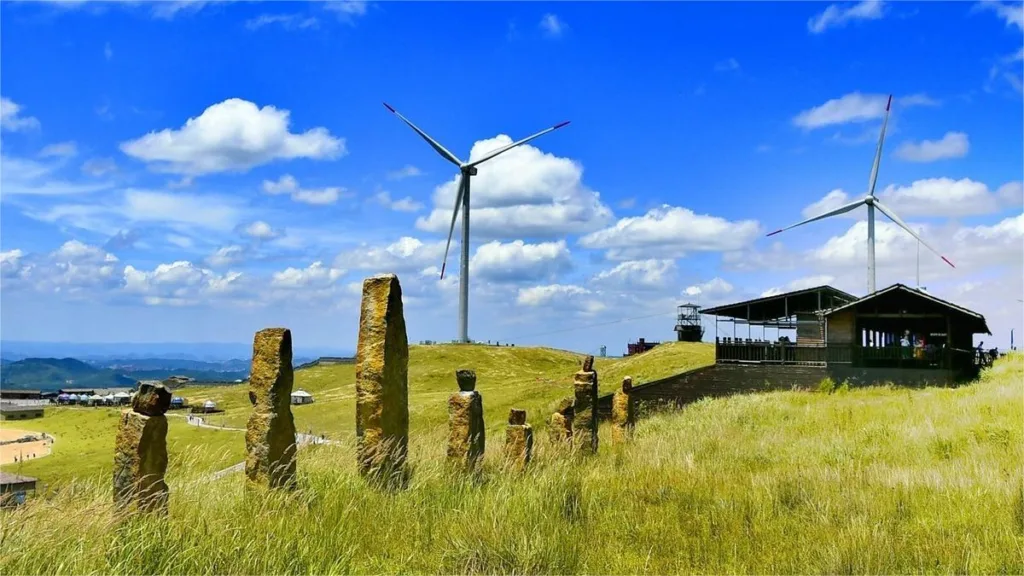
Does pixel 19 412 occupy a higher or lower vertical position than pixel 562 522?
lower

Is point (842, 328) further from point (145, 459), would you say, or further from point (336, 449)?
point (145, 459)

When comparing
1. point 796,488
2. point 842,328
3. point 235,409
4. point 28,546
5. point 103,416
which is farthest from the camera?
point 103,416

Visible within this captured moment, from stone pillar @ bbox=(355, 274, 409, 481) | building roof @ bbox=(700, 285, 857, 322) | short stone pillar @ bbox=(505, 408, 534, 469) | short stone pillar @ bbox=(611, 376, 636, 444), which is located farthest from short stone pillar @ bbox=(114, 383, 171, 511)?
building roof @ bbox=(700, 285, 857, 322)

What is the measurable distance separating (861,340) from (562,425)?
2783 centimetres

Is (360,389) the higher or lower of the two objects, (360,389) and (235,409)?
the higher

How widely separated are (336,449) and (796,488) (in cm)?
640

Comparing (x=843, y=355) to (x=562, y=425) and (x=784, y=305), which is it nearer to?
(x=784, y=305)

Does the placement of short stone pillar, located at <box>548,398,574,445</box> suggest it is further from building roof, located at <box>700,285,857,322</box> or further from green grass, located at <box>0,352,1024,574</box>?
building roof, located at <box>700,285,857,322</box>

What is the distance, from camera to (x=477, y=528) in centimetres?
763

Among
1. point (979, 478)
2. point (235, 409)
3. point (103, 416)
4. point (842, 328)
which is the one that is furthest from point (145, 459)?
point (103, 416)

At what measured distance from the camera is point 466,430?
453 inches

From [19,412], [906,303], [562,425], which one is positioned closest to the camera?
[562,425]

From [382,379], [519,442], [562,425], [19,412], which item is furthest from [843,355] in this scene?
[19,412]

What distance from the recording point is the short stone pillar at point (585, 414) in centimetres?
1677
